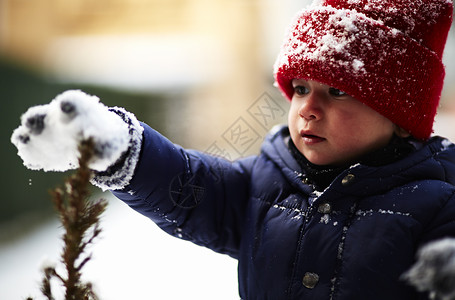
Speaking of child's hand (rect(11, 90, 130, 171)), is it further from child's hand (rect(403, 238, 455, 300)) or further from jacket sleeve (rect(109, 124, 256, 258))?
child's hand (rect(403, 238, 455, 300))

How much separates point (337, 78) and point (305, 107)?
100 mm

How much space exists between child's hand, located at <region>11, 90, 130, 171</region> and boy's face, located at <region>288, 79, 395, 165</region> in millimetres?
443

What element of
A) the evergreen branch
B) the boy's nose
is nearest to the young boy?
the boy's nose

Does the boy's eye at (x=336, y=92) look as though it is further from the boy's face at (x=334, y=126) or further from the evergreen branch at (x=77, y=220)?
the evergreen branch at (x=77, y=220)

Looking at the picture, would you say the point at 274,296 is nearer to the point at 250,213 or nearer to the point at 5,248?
the point at 250,213

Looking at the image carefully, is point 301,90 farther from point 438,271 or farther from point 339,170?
point 438,271

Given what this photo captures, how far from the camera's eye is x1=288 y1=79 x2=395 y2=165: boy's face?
104cm

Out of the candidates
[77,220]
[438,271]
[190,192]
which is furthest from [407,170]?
[77,220]

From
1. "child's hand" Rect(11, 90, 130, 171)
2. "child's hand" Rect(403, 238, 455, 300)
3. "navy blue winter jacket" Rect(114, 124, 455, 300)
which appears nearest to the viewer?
"child's hand" Rect(403, 238, 455, 300)

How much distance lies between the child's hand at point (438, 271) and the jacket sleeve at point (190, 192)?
584 millimetres

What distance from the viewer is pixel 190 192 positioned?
1141 millimetres

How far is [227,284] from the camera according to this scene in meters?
1.80

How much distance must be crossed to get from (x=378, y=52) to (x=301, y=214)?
1.34 feet

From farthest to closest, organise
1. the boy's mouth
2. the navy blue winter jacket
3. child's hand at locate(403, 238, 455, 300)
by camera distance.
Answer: the boy's mouth → the navy blue winter jacket → child's hand at locate(403, 238, 455, 300)
